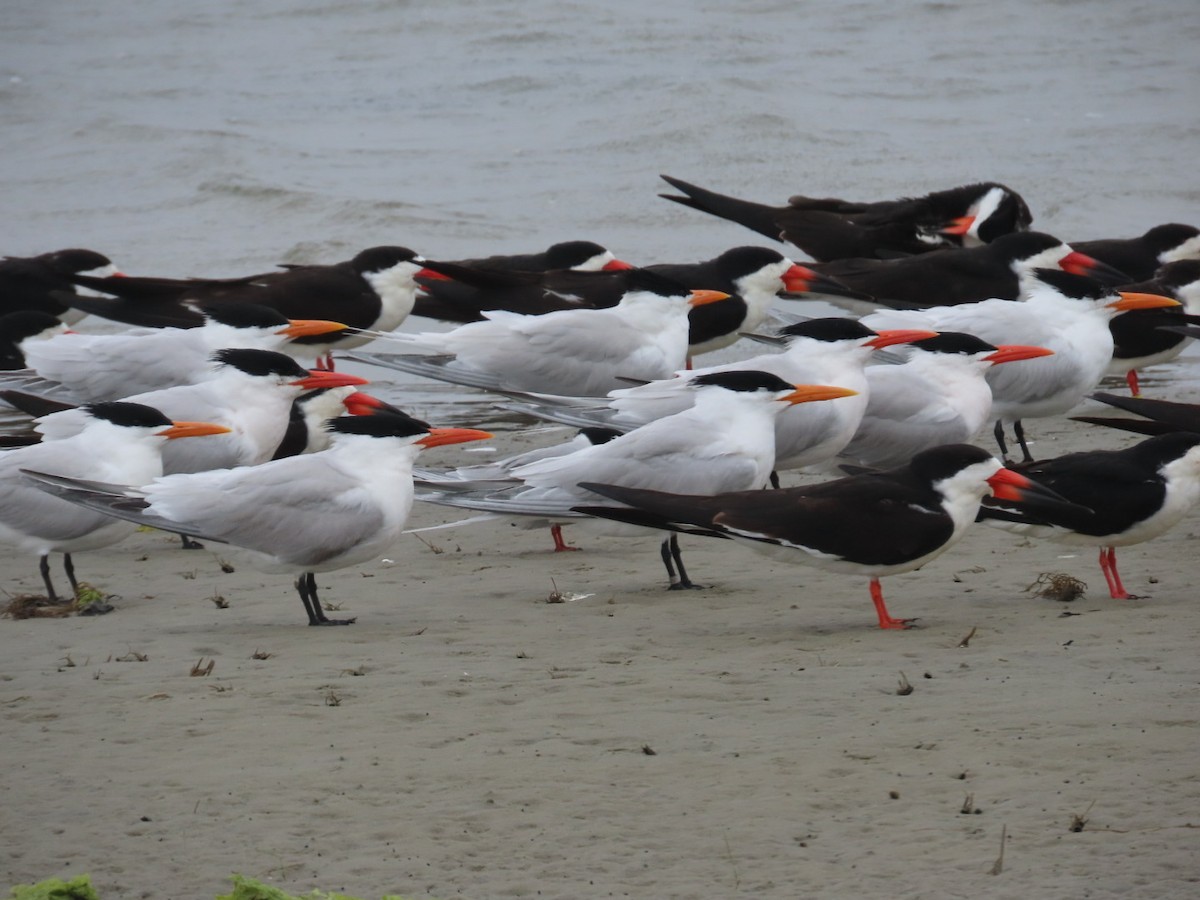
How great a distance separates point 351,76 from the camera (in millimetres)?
24031

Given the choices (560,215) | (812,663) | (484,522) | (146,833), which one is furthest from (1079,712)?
(560,215)

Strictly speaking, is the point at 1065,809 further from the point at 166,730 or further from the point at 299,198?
the point at 299,198

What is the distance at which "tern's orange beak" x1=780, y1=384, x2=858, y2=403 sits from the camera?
255 inches

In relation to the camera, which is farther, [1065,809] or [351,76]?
[351,76]

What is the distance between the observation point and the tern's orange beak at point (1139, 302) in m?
8.30

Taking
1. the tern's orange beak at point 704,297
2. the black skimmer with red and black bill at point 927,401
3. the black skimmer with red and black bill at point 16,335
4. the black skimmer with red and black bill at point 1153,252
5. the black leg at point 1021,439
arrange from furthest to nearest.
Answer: the black skimmer with red and black bill at point 1153,252 < the black skimmer with red and black bill at point 16,335 < the tern's orange beak at point 704,297 < the black leg at point 1021,439 < the black skimmer with red and black bill at point 927,401

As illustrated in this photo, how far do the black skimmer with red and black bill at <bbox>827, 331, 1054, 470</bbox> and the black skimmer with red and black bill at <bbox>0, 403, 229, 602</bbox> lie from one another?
2.75 meters

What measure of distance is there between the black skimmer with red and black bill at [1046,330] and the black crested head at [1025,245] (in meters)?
0.83

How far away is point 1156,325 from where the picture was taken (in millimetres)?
8672

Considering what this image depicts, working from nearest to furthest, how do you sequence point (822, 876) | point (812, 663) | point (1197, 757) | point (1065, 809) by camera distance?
point (822, 876) → point (1065, 809) → point (1197, 757) → point (812, 663)

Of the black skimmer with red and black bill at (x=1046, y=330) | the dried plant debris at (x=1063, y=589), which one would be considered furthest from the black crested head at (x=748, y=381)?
the black skimmer with red and black bill at (x=1046, y=330)

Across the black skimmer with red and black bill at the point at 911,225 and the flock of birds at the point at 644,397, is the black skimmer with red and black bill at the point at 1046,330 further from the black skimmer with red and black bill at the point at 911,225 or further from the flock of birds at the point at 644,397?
the black skimmer with red and black bill at the point at 911,225

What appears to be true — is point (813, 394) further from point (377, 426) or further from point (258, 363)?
point (258, 363)

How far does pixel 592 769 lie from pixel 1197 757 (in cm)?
137
